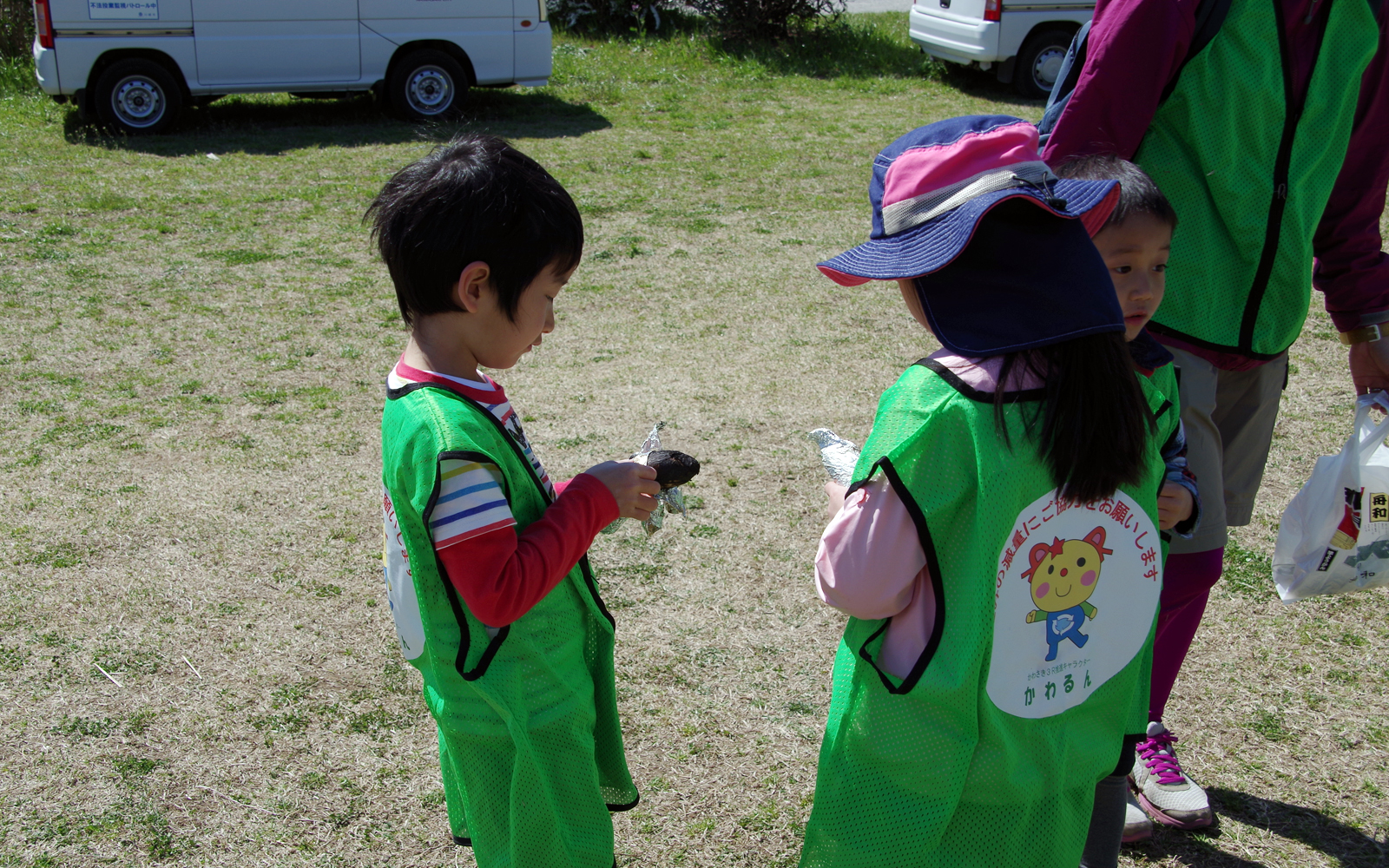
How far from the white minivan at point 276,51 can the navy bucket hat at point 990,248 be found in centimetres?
888

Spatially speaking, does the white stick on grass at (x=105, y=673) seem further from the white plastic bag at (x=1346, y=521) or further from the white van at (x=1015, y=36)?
the white van at (x=1015, y=36)

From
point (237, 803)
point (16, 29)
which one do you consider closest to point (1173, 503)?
point (237, 803)

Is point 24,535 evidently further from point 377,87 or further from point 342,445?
point 377,87

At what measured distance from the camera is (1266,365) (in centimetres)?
230

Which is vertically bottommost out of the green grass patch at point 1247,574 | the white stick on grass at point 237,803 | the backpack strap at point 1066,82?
the white stick on grass at point 237,803

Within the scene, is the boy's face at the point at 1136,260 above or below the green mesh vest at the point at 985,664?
above

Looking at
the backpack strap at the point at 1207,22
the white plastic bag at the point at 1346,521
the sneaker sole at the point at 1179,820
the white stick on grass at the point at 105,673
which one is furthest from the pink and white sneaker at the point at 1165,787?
the white stick on grass at the point at 105,673

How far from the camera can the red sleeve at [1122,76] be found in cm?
203

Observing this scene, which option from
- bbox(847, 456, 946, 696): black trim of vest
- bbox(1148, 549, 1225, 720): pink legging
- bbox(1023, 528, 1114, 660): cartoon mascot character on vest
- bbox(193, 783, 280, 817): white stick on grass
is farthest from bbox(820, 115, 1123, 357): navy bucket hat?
bbox(193, 783, 280, 817): white stick on grass

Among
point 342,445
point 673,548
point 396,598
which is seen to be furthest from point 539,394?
point 396,598

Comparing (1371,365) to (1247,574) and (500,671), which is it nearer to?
(1247,574)

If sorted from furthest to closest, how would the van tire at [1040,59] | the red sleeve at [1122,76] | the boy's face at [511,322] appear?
the van tire at [1040,59] → the red sleeve at [1122,76] → the boy's face at [511,322]

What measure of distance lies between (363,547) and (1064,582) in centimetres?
256

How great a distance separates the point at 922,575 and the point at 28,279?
19.0 ft
